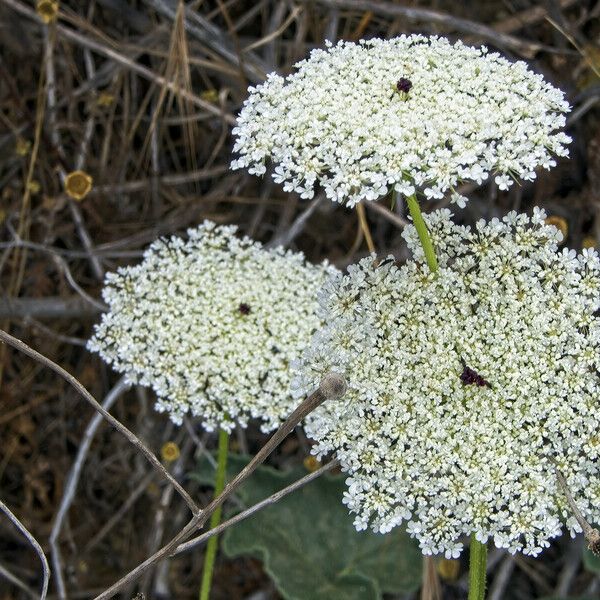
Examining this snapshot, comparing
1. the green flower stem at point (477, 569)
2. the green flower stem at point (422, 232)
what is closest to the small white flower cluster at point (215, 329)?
the green flower stem at point (422, 232)

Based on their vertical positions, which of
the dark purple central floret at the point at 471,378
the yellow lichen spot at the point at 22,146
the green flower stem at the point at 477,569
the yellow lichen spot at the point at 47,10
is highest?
the yellow lichen spot at the point at 47,10

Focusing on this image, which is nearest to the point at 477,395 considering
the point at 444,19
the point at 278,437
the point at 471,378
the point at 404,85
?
the point at 471,378

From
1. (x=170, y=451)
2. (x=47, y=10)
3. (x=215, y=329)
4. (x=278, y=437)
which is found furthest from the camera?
(x=47, y=10)

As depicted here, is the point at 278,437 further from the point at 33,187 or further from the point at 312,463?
the point at 33,187

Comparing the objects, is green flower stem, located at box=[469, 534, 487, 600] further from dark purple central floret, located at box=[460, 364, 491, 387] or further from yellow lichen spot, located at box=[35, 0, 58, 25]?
yellow lichen spot, located at box=[35, 0, 58, 25]

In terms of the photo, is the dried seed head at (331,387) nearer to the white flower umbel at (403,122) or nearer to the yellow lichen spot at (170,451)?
the white flower umbel at (403,122)

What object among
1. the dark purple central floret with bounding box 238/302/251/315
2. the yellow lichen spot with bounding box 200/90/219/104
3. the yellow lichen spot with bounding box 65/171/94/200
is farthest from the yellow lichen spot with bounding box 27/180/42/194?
the dark purple central floret with bounding box 238/302/251/315

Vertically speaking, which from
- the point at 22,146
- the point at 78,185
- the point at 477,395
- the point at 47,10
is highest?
the point at 47,10
